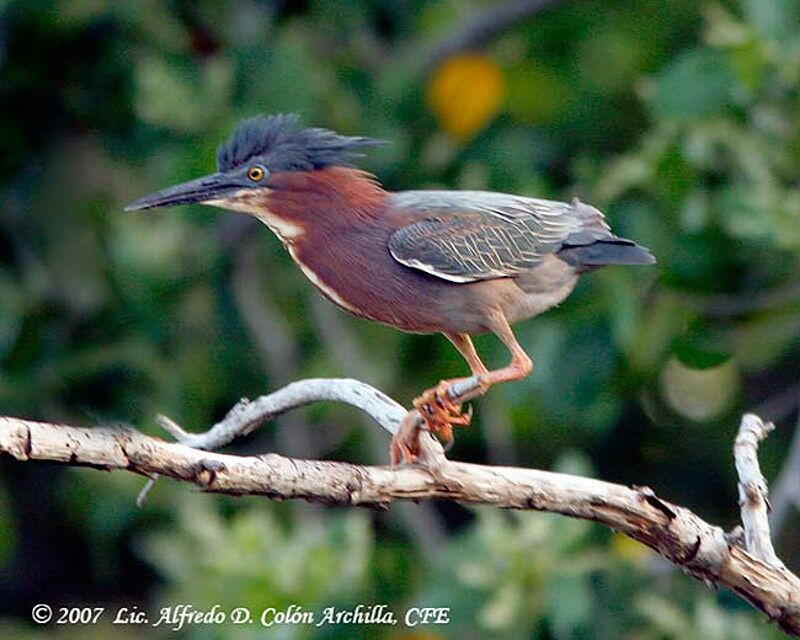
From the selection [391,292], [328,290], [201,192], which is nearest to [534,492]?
[391,292]

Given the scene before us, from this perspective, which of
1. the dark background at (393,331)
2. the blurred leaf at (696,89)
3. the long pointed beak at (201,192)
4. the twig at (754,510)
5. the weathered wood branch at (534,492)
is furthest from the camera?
the blurred leaf at (696,89)

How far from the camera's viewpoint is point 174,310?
5.70 metres

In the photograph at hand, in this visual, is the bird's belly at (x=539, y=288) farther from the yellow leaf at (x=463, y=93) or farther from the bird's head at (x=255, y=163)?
the yellow leaf at (x=463, y=93)

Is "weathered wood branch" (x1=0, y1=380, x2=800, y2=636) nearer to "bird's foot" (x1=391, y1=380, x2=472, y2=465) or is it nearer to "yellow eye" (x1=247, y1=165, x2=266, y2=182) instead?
"bird's foot" (x1=391, y1=380, x2=472, y2=465)

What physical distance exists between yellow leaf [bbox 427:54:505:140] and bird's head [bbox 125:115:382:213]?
2.09 metres

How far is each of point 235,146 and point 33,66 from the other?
2285 mm

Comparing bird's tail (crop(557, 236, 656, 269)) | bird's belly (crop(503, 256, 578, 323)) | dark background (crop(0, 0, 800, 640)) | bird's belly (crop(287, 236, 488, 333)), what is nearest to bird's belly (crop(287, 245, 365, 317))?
bird's belly (crop(287, 236, 488, 333))

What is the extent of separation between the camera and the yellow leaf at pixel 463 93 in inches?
227

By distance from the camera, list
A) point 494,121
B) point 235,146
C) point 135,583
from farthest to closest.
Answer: point 135,583 → point 494,121 → point 235,146

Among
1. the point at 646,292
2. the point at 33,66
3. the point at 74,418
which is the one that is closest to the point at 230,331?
the point at 74,418

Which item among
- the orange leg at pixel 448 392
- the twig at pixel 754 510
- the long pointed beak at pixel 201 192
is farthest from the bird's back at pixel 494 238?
the twig at pixel 754 510

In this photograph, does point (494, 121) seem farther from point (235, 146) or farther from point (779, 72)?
point (235, 146)

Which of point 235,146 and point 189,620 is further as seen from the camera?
point 189,620

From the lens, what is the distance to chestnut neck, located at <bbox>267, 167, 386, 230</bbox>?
12.0 ft
